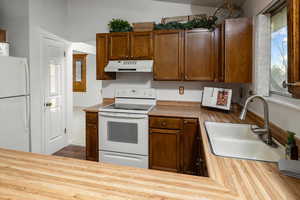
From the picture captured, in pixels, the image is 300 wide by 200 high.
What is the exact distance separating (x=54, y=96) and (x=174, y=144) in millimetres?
2258

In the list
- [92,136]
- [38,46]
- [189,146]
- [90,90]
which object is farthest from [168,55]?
[90,90]

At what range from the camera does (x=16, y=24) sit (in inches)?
112

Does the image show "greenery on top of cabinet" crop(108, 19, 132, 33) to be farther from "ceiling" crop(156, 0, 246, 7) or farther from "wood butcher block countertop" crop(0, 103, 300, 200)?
"wood butcher block countertop" crop(0, 103, 300, 200)

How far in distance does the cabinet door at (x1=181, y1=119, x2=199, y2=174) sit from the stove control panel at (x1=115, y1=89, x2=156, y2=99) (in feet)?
3.07

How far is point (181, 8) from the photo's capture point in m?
3.07

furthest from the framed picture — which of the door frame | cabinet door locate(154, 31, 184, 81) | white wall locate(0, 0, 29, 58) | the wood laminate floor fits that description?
white wall locate(0, 0, 29, 58)

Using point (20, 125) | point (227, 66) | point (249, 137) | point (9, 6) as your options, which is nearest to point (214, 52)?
point (227, 66)

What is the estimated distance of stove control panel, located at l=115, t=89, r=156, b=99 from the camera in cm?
323

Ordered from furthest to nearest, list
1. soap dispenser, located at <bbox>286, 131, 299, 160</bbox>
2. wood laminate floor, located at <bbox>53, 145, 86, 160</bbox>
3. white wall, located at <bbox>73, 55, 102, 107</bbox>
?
1. white wall, located at <bbox>73, 55, 102, 107</bbox>
2. wood laminate floor, located at <bbox>53, 145, 86, 160</bbox>
3. soap dispenser, located at <bbox>286, 131, 299, 160</bbox>

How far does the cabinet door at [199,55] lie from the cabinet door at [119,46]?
0.89 m

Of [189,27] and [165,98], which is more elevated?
[189,27]

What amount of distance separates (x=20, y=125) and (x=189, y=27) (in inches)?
105

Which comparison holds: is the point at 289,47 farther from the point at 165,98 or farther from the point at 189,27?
the point at 165,98

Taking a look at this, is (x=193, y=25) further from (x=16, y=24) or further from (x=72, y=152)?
(x=72, y=152)
